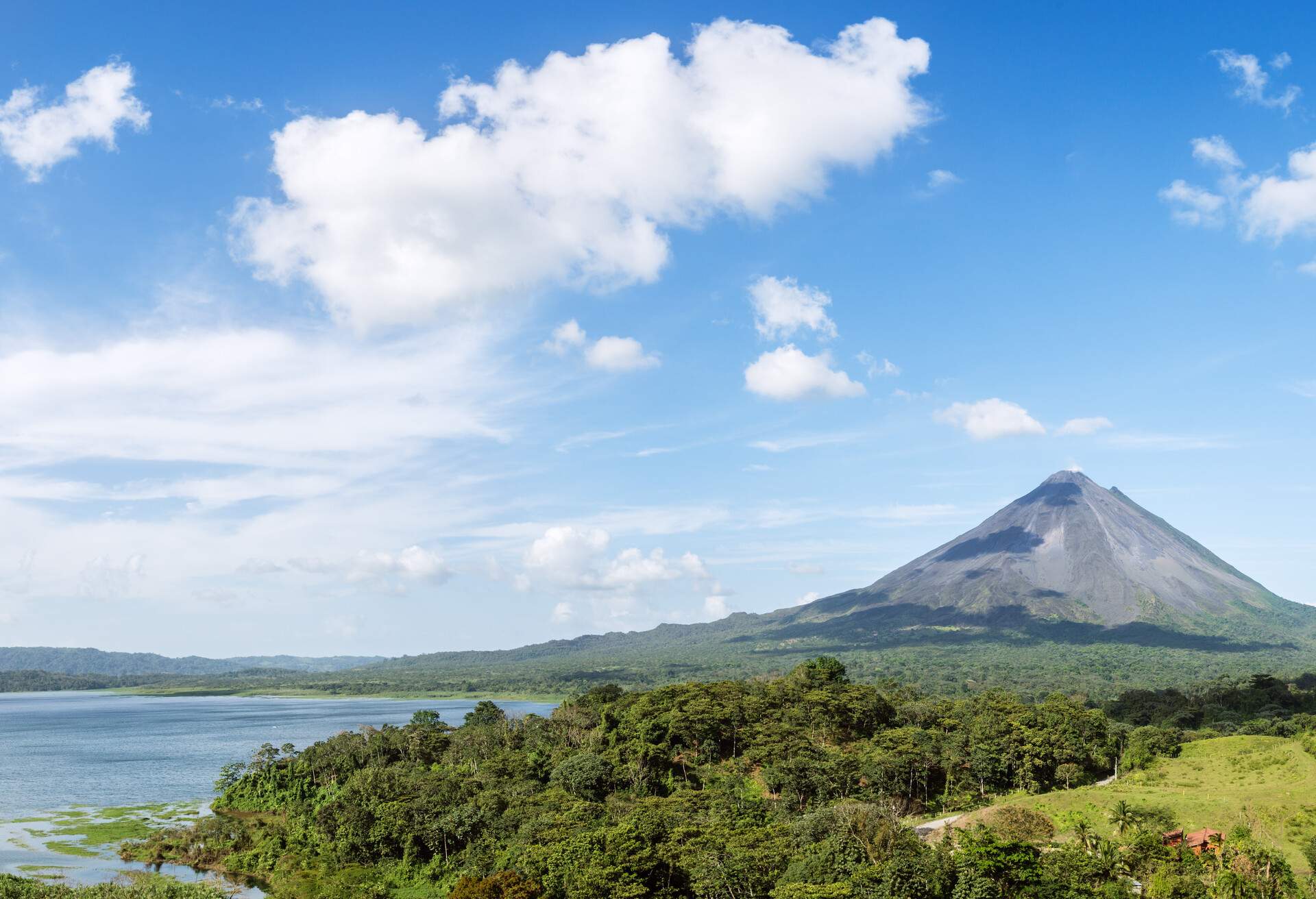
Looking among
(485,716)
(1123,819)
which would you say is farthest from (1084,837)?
(485,716)

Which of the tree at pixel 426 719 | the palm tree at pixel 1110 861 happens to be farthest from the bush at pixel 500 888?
the tree at pixel 426 719

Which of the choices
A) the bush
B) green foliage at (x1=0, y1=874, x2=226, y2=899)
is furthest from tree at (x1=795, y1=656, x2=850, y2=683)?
green foliage at (x1=0, y1=874, x2=226, y2=899)

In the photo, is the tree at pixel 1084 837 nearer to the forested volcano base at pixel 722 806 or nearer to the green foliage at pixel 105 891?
the forested volcano base at pixel 722 806

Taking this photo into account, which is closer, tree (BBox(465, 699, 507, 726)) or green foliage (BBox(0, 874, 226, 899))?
green foliage (BBox(0, 874, 226, 899))

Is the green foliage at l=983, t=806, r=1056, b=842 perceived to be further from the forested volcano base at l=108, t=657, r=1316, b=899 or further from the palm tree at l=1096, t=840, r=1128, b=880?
the palm tree at l=1096, t=840, r=1128, b=880

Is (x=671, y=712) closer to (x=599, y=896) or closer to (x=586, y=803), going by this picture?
(x=586, y=803)

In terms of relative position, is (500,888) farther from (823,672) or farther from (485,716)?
(485,716)

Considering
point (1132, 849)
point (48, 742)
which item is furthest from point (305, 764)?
point (48, 742)
